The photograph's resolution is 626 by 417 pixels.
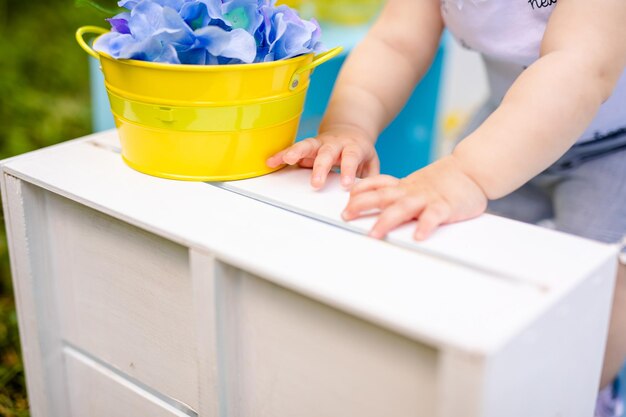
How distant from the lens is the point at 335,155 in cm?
79

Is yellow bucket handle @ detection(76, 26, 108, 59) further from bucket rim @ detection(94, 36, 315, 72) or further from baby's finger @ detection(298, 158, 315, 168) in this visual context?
baby's finger @ detection(298, 158, 315, 168)

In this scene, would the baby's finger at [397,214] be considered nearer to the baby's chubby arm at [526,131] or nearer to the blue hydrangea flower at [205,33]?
the baby's chubby arm at [526,131]

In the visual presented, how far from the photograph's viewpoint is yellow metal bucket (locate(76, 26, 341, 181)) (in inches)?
27.5

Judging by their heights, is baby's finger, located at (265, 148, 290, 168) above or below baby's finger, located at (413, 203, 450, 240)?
above

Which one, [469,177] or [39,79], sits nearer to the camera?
[469,177]

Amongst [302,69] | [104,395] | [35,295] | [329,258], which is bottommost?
[104,395]

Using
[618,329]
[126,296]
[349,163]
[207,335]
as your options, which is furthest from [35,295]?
[618,329]

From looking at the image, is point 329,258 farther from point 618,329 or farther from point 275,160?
point 618,329

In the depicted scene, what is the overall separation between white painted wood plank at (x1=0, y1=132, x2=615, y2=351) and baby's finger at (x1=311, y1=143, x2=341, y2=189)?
6cm

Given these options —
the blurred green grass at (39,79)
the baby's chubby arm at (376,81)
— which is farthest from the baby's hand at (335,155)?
the blurred green grass at (39,79)

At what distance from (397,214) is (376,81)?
1.16 feet

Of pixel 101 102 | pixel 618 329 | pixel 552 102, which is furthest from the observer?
pixel 101 102

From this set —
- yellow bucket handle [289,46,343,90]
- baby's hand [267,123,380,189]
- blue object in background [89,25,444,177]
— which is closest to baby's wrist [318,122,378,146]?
baby's hand [267,123,380,189]

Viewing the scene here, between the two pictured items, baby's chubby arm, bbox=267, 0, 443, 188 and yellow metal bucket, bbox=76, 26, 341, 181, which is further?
baby's chubby arm, bbox=267, 0, 443, 188
